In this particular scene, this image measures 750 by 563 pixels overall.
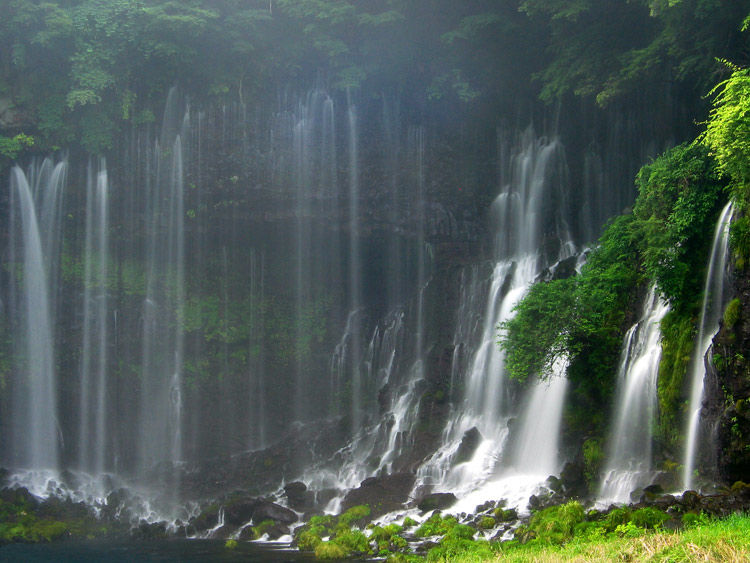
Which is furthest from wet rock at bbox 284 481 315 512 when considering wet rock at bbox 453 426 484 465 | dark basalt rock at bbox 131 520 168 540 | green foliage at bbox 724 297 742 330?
green foliage at bbox 724 297 742 330

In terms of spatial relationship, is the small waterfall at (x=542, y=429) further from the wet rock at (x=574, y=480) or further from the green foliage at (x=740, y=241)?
the green foliage at (x=740, y=241)

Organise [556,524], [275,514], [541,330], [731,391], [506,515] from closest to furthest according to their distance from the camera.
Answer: [731,391] → [556,524] → [506,515] → [541,330] → [275,514]

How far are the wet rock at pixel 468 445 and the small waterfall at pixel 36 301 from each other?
13.8m

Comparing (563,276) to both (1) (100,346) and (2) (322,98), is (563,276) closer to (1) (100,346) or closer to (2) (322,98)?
(2) (322,98)

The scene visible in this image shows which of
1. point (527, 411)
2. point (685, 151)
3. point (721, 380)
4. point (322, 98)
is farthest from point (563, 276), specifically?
point (322, 98)

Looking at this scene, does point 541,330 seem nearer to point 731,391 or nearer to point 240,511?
point 731,391

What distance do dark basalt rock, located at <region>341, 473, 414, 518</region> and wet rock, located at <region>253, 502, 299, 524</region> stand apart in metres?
1.38

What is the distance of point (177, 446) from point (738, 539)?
20179 mm

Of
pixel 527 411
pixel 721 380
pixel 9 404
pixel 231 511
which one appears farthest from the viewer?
pixel 9 404

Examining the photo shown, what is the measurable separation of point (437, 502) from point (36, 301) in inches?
620

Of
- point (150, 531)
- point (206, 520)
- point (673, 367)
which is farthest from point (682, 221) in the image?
point (150, 531)

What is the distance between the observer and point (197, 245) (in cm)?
A: 2739

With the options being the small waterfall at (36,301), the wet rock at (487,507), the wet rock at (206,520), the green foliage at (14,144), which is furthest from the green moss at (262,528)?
the green foliage at (14,144)

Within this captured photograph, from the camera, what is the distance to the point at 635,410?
16516 millimetres
